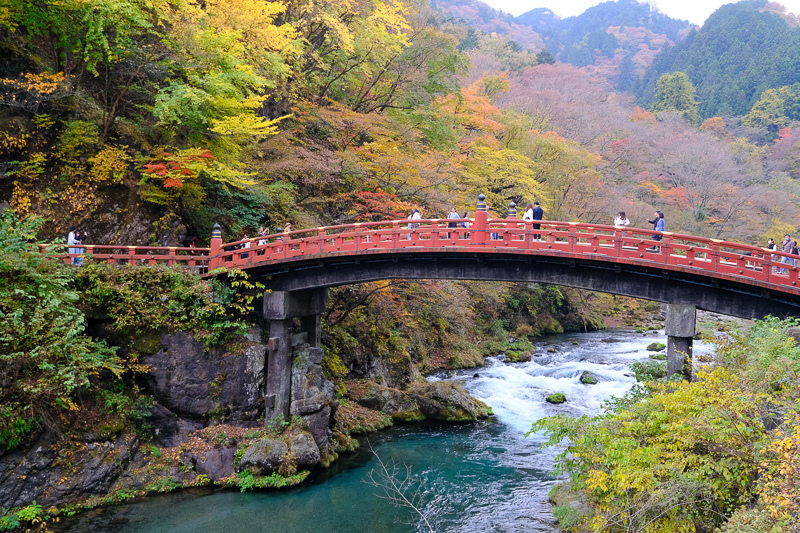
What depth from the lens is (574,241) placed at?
15.4 m

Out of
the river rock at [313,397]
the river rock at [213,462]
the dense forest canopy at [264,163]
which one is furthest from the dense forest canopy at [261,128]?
the river rock at [213,462]

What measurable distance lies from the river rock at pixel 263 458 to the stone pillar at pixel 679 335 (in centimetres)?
1139

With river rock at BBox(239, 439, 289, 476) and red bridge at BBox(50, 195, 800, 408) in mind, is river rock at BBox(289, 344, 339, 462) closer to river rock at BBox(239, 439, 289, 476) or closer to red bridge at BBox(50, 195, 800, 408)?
red bridge at BBox(50, 195, 800, 408)

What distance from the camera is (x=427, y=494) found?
50.5 ft

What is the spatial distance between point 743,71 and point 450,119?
5883 cm

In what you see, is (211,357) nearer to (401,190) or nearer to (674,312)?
(401,190)

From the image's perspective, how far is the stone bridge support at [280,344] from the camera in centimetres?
1763

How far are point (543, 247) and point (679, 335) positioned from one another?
171 inches

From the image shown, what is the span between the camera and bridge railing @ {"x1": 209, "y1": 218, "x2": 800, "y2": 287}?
1360cm

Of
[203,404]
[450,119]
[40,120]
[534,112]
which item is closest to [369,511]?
[203,404]

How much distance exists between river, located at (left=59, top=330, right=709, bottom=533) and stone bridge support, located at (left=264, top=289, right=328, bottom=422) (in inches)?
106

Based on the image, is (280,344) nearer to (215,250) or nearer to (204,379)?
(204,379)

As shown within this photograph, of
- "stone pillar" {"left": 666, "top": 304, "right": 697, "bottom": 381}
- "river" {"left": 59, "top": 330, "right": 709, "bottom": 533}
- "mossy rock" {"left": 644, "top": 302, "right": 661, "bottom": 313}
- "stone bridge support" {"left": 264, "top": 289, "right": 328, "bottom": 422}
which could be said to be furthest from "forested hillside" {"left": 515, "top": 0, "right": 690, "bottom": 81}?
"stone bridge support" {"left": 264, "top": 289, "right": 328, "bottom": 422}

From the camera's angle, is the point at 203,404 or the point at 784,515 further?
the point at 203,404
